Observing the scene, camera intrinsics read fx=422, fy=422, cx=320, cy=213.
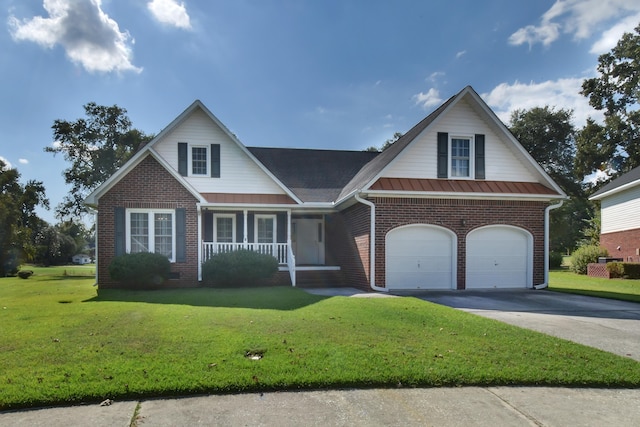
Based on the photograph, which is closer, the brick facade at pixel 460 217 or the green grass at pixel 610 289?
the green grass at pixel 610 289

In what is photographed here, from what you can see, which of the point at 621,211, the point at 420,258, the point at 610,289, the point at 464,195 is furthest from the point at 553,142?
the point at 420,258

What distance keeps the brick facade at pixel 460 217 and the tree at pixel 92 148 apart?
26826 millimetres

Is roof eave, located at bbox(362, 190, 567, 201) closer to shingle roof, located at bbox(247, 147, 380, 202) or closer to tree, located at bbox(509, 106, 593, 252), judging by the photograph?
shingle roof, located at bbox(247, 147, 380, 202)

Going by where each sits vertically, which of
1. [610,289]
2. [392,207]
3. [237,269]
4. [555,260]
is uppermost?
[392,207]

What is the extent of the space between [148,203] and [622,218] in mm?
26481

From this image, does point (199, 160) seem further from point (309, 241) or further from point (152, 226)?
point (309, 241)

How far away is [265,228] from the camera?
16.9m

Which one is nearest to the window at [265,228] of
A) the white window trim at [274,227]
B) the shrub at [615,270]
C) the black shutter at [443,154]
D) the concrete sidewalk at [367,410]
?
the white window trim at [274,227]

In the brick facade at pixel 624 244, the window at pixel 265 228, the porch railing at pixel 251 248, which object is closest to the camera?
the porch railing at pixel 251 248

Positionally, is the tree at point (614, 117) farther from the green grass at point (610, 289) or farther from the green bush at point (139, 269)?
the green bush at point (139, 269)

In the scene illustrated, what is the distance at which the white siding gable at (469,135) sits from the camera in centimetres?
1439

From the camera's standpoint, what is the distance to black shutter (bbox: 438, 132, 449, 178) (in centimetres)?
1463

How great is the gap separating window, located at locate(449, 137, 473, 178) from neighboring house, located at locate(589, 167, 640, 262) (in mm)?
14693

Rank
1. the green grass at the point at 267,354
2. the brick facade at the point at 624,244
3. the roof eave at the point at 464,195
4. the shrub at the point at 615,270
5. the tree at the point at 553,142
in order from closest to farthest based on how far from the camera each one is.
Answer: the green grass at the point at 267,354 → the roof eave at the point at 464,195 → the shrub at the point at 615,270 → the brick facade at the point at 624,244 → the tree at the point at 553,142
